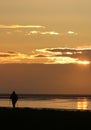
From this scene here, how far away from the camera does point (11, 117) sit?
108 ft

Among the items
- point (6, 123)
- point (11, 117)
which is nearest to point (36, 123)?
point (6, 123)

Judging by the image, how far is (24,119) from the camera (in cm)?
3197

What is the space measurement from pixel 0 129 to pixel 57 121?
234 inches

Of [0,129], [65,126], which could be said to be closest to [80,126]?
[65,126]

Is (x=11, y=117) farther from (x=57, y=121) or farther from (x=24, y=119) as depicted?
(x=57, y=121)

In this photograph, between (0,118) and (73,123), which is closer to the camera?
(73,123)

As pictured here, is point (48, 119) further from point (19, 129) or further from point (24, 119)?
point (19, 129)

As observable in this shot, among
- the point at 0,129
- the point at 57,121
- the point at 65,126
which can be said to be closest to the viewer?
the point at 0,129

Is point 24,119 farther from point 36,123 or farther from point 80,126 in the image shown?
point 80,126

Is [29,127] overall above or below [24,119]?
below

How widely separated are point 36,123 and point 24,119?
8.04 ft

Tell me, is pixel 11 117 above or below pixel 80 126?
above

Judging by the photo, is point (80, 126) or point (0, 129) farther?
point (80, 126)

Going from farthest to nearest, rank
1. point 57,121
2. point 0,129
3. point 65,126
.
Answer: point 57,121 → point 65,126 → point 0,129
